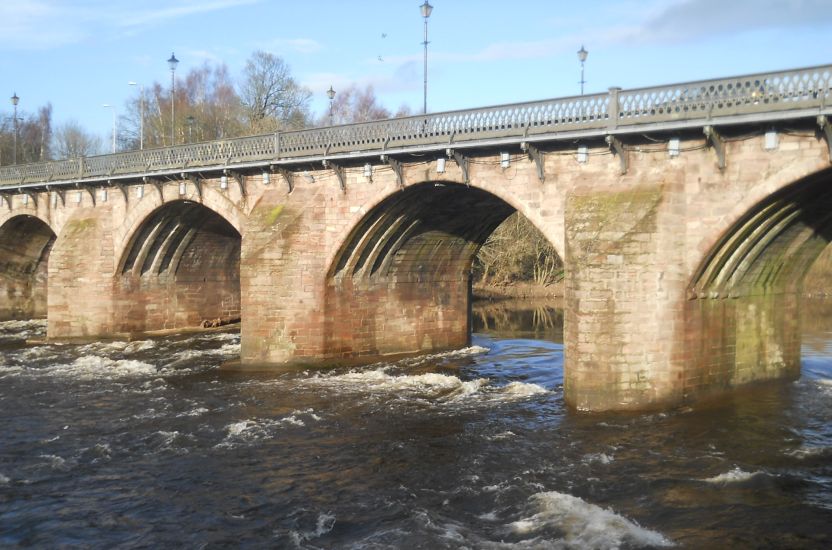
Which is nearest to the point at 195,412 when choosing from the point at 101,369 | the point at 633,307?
the point at 101,369

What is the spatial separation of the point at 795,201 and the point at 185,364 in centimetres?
2053

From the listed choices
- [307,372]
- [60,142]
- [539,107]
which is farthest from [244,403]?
[60,142]

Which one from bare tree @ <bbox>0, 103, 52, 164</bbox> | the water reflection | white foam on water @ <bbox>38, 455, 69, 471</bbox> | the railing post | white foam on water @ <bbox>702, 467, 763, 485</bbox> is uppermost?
bare tree @ <bbox>0, 103, 52, 164</bbox>

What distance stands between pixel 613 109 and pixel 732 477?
9381mm

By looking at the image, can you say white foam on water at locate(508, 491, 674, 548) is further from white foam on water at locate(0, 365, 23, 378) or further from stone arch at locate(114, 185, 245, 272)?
white foam on water at locate(0, 365, 23, 378)

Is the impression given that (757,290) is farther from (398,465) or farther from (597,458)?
(398,465)

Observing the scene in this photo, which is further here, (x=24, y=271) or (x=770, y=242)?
(x=24, y=271)

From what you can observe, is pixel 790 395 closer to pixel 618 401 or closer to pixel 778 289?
pixel 778 289

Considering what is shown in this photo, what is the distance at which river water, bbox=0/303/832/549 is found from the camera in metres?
12.7

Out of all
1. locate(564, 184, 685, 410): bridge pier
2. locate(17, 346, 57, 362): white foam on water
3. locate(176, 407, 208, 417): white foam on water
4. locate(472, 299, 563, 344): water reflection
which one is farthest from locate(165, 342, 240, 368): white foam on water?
locate(564, 184, 685, 410): bridge pier

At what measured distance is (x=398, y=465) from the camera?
16.3 meters

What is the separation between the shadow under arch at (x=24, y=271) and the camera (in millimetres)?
47281

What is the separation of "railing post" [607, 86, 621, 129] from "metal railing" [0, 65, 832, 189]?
24 mm

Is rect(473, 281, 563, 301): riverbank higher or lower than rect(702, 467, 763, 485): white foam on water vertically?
higher
